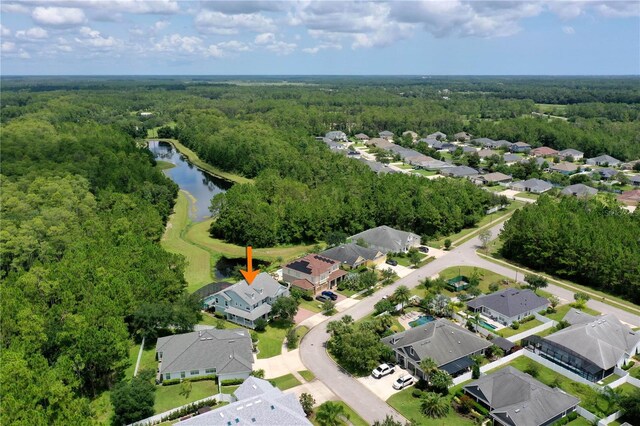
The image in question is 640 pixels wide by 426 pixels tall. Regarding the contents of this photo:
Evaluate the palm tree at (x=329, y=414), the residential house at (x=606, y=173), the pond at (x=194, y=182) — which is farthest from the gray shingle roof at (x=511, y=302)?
the residential house at (x=606, y=173)

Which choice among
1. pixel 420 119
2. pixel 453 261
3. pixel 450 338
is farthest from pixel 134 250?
pixel 420 119

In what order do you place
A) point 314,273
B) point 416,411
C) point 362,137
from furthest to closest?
point 362,137, point 314,273, point 416,411

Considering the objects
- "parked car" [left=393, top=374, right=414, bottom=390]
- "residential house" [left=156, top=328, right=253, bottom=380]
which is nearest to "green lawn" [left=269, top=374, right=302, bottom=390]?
"residential house" [left=156, top=328, right=253, bottom=380]

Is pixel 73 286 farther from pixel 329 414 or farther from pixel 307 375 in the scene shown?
pixel 329 414

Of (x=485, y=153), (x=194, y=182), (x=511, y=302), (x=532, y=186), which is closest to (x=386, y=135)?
(x=485, y=153)

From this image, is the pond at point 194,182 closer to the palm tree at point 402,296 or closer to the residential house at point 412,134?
the palm tree at point 402,296

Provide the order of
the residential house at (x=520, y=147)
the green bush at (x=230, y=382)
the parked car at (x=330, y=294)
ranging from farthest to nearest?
1. the residential house at (x=520, y=147)
2. the parked car at (x=330, y=294)
3. the green bush at (x=230, y=382)
